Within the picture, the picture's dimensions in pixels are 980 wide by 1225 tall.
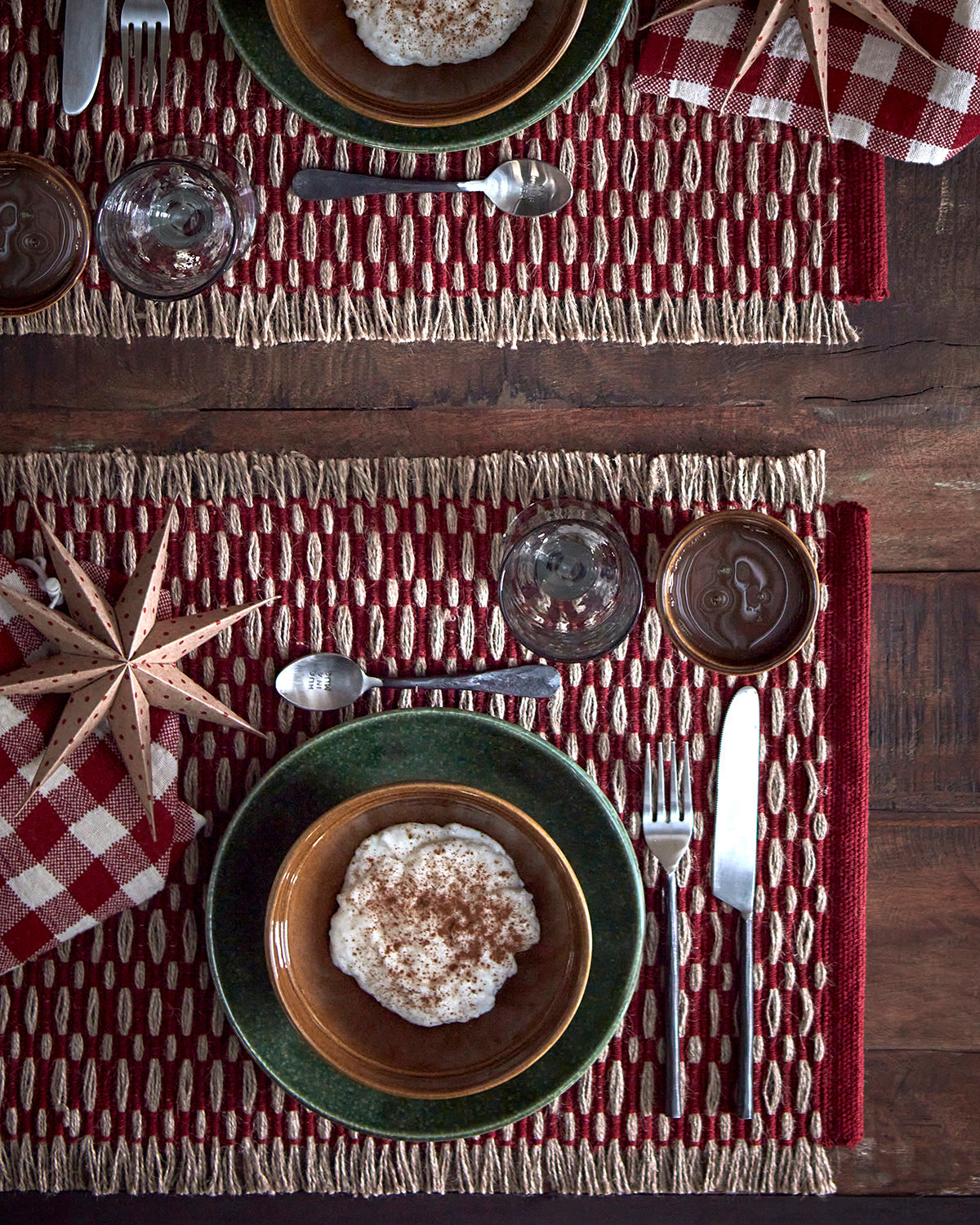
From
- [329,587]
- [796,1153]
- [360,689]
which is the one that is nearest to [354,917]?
[360,689]

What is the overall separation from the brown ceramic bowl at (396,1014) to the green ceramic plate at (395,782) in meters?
0.04

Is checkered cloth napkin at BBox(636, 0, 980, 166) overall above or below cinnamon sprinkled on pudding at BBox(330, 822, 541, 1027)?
above

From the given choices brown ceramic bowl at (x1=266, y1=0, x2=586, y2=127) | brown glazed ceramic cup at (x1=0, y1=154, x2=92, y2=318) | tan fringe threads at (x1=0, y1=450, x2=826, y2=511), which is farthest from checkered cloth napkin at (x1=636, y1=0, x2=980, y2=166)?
brown glazed ceramic cup at (x1=0, y1=154, x2=92, y2=318)

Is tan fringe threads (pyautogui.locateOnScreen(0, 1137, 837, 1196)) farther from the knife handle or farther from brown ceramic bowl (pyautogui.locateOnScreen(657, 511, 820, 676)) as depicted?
brown ceramic bowl (pyautogui.locateOnScreen(657, 511, 820, 676))

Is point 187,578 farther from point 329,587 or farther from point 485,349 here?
point 485,349

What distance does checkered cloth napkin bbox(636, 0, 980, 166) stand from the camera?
1.00m

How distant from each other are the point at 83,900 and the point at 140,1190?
30 centimetres

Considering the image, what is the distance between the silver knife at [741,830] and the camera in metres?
1.00

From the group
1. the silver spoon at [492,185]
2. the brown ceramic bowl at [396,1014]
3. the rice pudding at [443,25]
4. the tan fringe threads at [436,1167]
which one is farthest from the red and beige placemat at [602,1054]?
the rice pudding at [443,25]

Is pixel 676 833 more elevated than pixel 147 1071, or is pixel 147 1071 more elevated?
pixel 676 833

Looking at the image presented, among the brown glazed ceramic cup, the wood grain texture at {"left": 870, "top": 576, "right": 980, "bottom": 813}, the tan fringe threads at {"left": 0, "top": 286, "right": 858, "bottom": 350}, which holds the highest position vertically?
the brown glazed ceramic cup

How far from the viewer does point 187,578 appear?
1020 millimetres

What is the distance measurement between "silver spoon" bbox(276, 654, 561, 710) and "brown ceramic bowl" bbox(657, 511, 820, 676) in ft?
0.48

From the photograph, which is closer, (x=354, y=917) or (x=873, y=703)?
(x=354, y=917)
